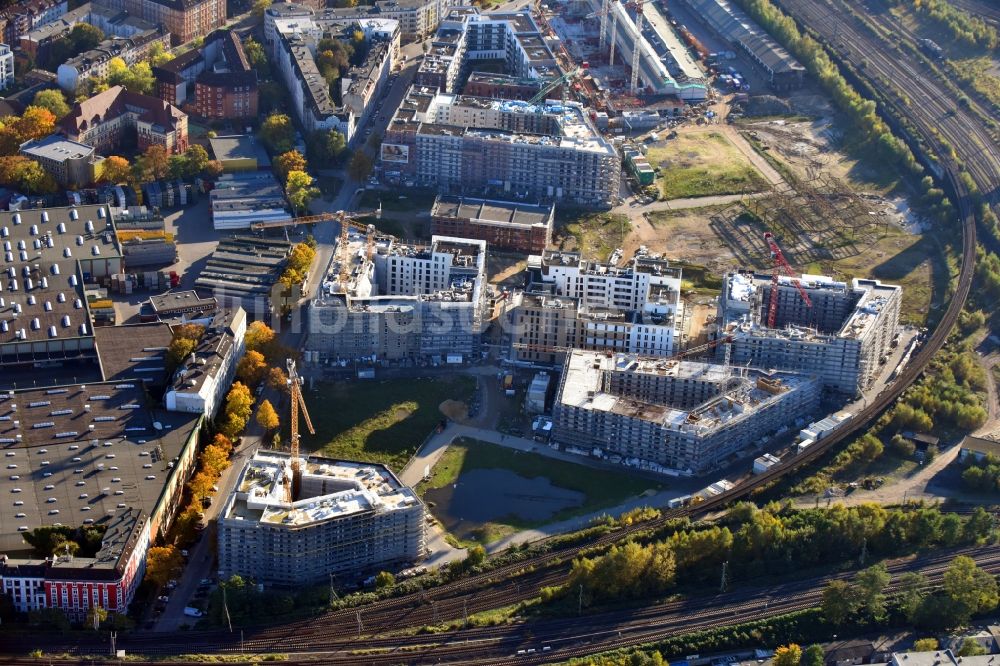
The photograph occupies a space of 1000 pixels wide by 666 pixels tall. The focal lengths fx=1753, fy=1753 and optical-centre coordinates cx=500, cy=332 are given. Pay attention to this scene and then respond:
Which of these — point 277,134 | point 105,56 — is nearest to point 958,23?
point 277,134

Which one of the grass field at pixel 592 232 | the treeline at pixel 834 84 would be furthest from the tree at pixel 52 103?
the treeline at pixel 834 84

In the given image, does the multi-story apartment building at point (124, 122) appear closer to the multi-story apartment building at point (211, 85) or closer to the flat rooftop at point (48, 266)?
the multi-story apartment building at point (211, 85)

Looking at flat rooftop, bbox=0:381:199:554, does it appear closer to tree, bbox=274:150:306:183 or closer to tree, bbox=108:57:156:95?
tree, bbox=274:150:306:183

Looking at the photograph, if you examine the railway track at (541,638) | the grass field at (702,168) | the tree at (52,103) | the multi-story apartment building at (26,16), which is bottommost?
the railway track at (541,638)

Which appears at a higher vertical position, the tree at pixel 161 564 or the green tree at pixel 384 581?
the tree at pixel 161 564

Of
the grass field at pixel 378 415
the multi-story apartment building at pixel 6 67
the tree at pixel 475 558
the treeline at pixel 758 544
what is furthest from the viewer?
the multi-story apartment building at pixel 6 67

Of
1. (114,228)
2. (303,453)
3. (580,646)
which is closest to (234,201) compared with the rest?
(114,228)

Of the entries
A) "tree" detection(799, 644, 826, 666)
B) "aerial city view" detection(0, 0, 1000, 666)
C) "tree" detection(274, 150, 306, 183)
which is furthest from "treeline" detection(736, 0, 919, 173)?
"tree" detection(799, 644, 826, 666)

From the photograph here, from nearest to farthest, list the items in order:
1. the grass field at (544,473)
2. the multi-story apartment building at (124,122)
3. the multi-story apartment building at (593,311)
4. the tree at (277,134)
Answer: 1. the grass field at (544,473)
2. the multi-story apartment building at (593,311)
3. the multi-story apartment building at (124,122)
4. the tree at (277,134)
